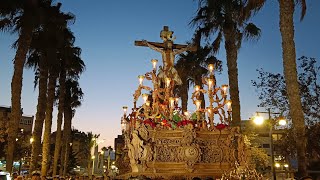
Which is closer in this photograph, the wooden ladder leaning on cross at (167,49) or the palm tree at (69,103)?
the wooden ladder leaning on cross at (167,49)

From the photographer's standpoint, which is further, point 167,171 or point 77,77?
point 77,77

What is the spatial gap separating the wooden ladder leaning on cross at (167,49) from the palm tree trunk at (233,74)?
2.05 meters

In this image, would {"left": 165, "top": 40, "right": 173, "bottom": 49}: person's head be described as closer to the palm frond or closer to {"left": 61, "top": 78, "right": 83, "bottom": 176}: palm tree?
the palm frond

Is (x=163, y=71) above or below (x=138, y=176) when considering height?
above

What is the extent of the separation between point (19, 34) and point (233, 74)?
11748 mm

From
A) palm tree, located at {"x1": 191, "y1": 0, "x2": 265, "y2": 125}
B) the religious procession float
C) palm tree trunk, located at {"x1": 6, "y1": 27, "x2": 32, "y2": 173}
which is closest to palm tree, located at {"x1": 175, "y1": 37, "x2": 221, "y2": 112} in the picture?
palm tree, located at {"x1": 191, "y1": 0, "x2": 265, "y2": 125}

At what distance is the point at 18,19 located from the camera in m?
18.9

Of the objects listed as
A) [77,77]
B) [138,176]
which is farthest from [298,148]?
[77,77]

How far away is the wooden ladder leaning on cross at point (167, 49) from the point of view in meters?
17.7

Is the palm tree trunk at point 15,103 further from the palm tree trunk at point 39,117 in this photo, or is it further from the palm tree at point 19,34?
the palm tree trunk at point 39,117

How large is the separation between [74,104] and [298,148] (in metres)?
Result: 30.8

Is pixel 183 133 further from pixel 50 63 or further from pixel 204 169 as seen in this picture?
pixel 50 63

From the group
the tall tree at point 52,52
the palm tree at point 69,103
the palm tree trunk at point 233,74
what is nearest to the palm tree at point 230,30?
the palm tree trunk at point 233,74

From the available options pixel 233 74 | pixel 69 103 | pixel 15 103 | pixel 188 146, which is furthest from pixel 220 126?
pixel 69 103
